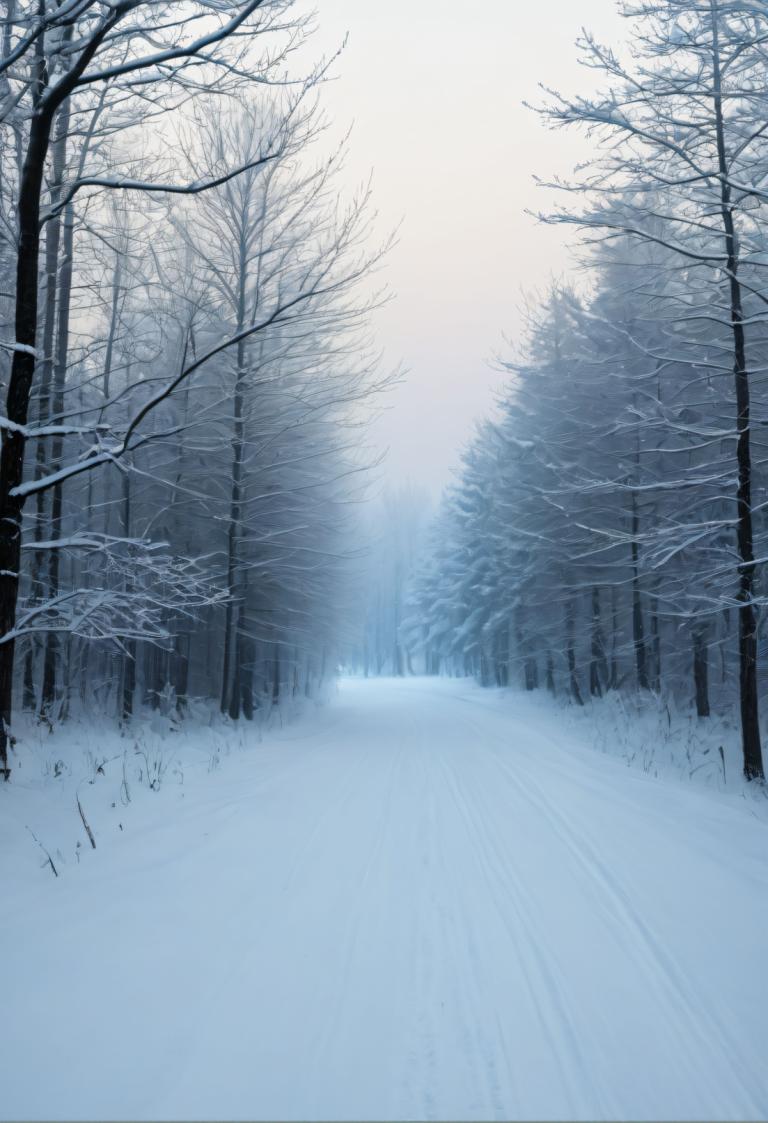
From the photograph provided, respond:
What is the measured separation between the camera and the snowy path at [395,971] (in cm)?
237

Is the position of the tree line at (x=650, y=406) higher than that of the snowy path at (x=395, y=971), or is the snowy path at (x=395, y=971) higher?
the tree line at (x=650, y=406)

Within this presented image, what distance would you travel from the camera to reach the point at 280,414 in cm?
1412

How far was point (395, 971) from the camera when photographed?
10.4ft

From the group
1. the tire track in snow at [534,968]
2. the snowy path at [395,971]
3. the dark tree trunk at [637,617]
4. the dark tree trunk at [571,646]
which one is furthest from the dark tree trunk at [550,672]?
the tire track in snow at [534,968]

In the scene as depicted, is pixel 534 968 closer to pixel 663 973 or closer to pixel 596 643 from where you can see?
pixel 663 973

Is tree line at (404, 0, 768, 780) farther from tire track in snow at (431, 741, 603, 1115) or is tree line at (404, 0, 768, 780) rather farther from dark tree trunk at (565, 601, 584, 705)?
tire track in snow at (431, 741, 603, 1115)

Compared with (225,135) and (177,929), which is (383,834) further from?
(225,135)

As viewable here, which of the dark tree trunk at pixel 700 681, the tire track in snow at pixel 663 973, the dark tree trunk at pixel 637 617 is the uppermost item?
the dark tree trunk at pixel 637 617

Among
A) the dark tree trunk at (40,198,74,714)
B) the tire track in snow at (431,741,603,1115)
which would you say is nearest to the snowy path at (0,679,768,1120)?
the tire track in snow at (431,741,603,1115)

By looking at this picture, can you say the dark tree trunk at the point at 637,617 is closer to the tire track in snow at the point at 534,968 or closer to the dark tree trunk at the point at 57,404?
the tire track in snow at the point at 534,968

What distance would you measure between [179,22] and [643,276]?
43.0 ft

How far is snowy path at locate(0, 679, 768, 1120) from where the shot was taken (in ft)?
7.76

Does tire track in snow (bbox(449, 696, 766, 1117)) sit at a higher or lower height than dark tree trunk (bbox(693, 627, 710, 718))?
lower

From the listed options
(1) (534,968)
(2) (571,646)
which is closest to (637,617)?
(2) (571,646)
